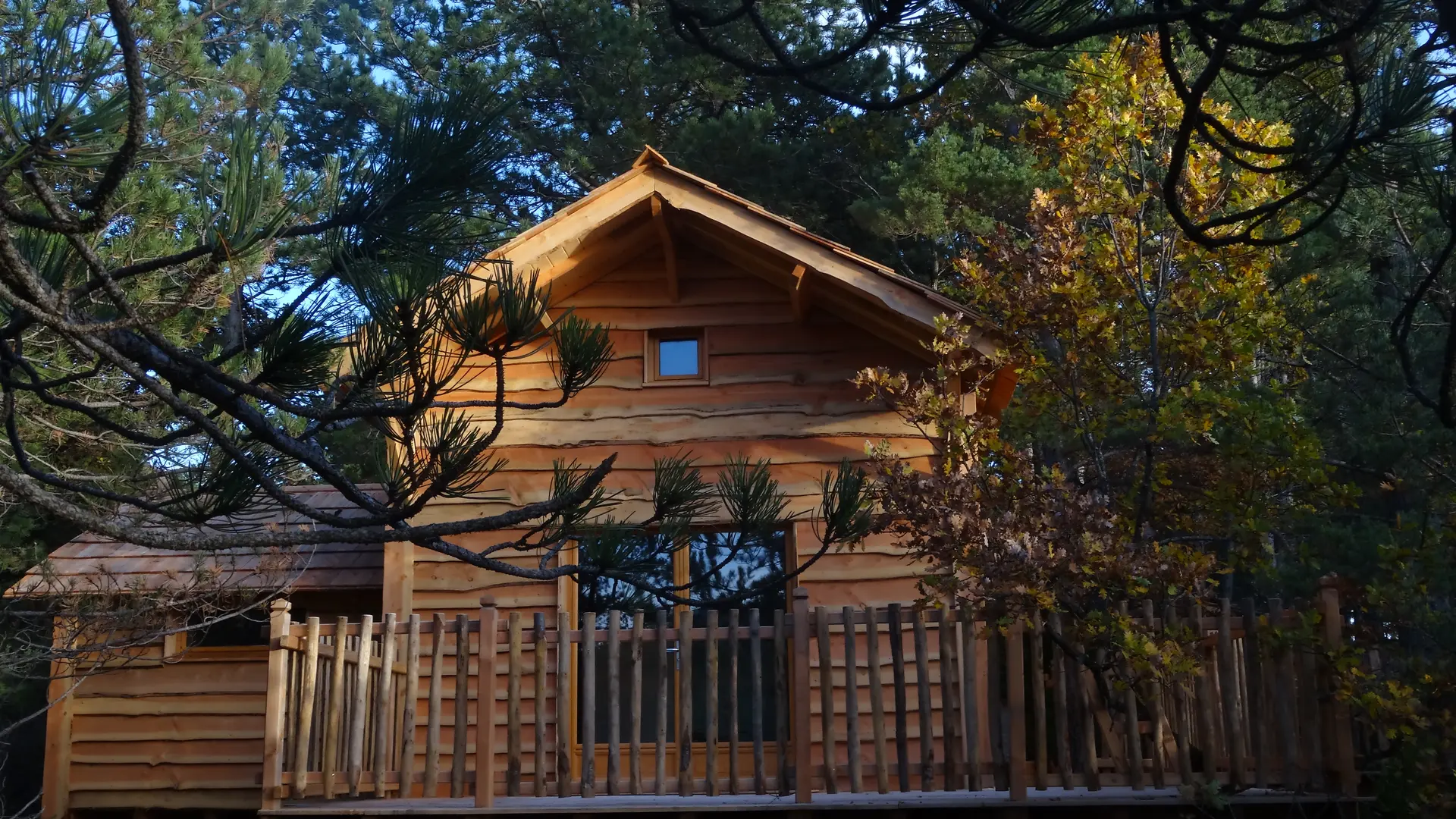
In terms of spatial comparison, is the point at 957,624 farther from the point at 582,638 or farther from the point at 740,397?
the point at 740,397

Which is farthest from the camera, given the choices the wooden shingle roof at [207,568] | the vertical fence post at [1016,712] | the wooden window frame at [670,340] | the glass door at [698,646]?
the wooden shingle roof at [207,568]

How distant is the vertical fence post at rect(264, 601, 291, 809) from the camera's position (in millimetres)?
6672

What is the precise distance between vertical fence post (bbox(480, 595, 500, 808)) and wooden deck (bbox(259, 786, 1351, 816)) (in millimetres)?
94

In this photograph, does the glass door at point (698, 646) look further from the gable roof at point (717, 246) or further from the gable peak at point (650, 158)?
the gable peak at point (650, 158)

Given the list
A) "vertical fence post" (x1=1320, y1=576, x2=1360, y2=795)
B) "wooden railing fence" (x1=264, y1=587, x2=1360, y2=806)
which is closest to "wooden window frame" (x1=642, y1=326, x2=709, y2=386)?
"wooden railing fence" (x1=264, y1=587, x2=1360, y2=806)

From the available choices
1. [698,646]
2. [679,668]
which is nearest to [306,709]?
[679,668]

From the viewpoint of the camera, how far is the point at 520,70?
1989cm

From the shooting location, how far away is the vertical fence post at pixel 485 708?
259 inches

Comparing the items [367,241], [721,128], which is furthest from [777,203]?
[367,241]

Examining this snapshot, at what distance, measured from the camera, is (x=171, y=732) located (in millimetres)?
10086

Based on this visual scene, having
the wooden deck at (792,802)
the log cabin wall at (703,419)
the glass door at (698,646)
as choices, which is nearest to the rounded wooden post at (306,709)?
the wooden deck at (792,802)

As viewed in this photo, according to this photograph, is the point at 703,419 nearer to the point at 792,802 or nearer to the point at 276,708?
the point at 792,802

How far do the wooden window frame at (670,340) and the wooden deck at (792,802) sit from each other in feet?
11.4

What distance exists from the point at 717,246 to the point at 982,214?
7852mm
